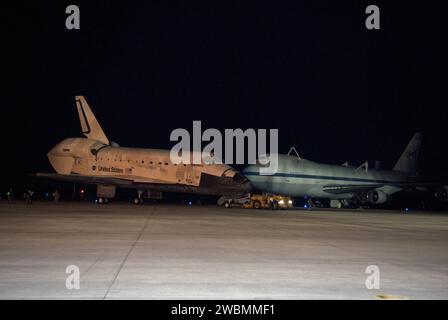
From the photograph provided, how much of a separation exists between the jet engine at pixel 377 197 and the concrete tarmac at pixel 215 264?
36.7 metres

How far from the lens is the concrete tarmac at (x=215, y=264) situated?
1062cm

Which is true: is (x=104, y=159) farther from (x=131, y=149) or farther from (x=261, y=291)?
(x=261, y=291)

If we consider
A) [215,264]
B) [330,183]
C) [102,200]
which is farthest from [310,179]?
[215,264]

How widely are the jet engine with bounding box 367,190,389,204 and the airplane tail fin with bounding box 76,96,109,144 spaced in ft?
88.1

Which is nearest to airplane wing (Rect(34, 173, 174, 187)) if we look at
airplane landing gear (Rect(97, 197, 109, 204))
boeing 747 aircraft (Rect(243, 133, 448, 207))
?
airplane landing gear (Rect(97, 197, 109, 204))

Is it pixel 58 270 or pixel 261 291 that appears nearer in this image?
pixel 261 291

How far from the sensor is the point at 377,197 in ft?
200

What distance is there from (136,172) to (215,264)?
4413 centimetres

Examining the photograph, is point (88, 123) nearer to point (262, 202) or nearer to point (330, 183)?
point (262, 202)

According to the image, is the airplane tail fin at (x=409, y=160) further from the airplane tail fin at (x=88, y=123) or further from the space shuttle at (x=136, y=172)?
the airplane tail fin at (x=88, y=123)

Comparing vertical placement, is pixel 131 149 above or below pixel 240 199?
above
